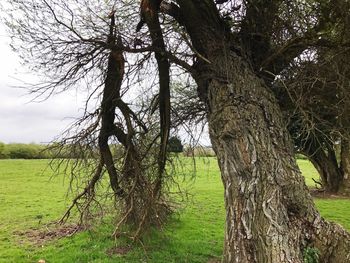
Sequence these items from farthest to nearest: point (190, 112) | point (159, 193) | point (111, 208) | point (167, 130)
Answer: point (190, 112) → point (111, 208) → point (159, 193) → point (167, 130)

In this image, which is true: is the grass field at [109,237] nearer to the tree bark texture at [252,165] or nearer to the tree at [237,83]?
the tree at [237,83]

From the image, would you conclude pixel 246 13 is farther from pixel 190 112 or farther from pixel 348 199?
pixel 348 199

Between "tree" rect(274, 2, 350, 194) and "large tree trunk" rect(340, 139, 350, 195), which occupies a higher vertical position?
"tree" rect(274, 2, 350, 194)

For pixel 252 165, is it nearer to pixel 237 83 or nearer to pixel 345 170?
pixel 237 83

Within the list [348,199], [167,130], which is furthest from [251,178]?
[348,199]

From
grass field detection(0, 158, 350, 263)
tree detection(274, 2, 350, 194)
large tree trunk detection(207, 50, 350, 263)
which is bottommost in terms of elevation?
grass field detection(0, 158, 350, 263)

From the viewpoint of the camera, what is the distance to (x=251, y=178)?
5.80 meters

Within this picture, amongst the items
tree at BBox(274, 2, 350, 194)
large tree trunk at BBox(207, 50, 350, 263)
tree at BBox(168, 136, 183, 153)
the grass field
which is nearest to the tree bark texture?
large tree trunk at BBox(207, 50, 350, 263)

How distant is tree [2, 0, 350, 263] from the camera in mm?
5586

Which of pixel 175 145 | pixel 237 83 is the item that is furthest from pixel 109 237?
pixel 237 83

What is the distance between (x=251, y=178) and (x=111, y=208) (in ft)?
16.7

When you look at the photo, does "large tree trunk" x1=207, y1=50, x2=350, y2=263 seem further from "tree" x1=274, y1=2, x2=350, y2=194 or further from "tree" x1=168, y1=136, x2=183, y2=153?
"tree" x1=168, y1=136, x2=183, y2=153

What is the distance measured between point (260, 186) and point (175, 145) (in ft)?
14.4

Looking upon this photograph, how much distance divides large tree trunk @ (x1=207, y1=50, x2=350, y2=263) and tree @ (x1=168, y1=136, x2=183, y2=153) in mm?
3053
